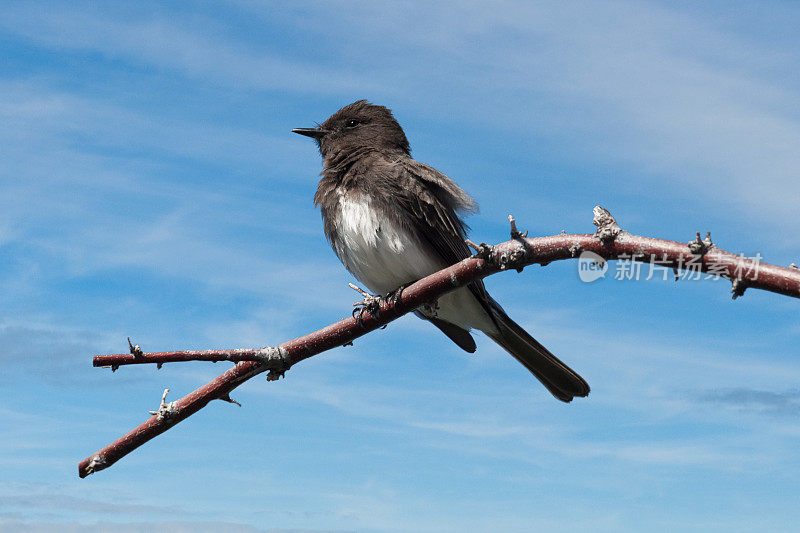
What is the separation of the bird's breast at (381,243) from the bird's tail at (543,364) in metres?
0.82

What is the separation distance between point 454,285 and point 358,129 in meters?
3.88

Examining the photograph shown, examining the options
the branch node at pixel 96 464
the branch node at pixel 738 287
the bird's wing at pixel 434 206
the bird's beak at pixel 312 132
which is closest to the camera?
the branch node at pixel 738 287

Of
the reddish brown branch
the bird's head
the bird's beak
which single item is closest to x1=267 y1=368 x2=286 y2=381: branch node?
the reddish brown branch

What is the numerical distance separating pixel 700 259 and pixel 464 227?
3.14 m

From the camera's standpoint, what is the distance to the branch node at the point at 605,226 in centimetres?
351

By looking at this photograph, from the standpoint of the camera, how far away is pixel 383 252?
5.63 metres

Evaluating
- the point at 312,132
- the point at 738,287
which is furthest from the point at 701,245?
the point at 312,132

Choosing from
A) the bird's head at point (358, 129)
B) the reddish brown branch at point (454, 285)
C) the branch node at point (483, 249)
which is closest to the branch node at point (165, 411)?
the reddish brown branch at point (454, 285)

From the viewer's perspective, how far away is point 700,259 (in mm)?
3369

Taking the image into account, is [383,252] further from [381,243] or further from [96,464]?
[96,464]

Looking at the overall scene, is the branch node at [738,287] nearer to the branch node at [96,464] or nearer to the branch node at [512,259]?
the branch node at [512,259]

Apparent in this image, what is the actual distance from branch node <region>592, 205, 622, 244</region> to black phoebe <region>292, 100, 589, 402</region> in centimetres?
219

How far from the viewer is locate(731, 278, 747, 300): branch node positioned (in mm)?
3285

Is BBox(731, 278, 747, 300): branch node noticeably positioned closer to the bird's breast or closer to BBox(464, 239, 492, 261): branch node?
BBox(464, 239, 492, 261): branch node
